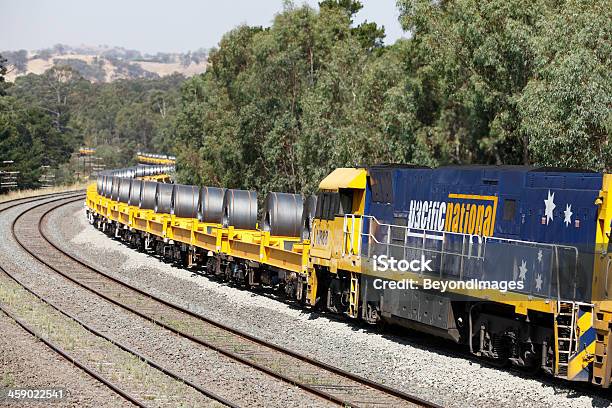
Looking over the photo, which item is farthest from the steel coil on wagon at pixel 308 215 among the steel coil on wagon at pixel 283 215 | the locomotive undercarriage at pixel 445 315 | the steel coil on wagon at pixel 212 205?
the steel coil on wagon at pixel 212 205

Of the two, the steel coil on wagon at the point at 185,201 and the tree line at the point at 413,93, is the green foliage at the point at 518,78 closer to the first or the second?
the tree line at the point at 413,93

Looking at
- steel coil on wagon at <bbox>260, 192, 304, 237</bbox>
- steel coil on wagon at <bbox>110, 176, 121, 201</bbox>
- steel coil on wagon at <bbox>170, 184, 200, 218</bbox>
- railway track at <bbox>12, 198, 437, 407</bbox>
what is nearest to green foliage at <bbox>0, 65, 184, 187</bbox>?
steel coil on wagon at <bbox>110, 176, 121, 201</bbox>

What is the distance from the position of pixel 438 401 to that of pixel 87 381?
18.3 ft

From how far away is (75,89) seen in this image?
19350 cm

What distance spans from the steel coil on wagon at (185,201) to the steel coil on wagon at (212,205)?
192 cm

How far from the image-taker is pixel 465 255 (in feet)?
50.1

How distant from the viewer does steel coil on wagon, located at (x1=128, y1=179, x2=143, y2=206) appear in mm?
36844

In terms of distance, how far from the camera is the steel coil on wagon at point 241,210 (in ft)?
86.6

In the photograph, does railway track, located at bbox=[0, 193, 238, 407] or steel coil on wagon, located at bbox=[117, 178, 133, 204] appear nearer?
railway track, located at bbox=[0, 193, 238, 407]

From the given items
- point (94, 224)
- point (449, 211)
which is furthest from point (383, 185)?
point (94, 224)

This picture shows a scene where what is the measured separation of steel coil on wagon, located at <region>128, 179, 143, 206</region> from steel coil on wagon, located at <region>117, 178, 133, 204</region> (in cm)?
68

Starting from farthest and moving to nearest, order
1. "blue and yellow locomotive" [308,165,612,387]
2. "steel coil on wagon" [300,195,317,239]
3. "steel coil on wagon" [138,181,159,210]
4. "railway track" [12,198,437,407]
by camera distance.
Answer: "steel coil on wagon" [138,181,159,210]
"steel coil on wagon" [300,195,317,239]
"blue and yellow locomotive" [308,165,612,387]
"railway track" [12,198,437,407]

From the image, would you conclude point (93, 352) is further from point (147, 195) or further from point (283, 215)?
point (147, 195)

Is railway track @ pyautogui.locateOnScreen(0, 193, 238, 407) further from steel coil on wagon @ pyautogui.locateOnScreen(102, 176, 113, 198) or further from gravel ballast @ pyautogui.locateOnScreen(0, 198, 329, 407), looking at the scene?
steel coil on wagon @ pyautogui.locateOnScreen(102, 176, 113, 198)
